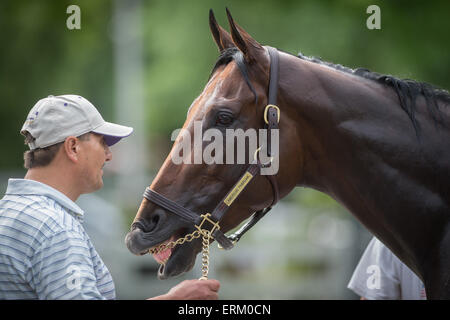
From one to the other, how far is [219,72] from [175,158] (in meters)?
0.50

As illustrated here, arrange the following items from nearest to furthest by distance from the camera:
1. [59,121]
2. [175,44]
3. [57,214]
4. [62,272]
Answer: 1. [62,272]
2. [57,214]
3. [59,121]
4. [175,44]

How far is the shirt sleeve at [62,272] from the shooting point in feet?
6.65

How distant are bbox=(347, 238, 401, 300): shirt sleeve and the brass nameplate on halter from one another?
0.98 meters

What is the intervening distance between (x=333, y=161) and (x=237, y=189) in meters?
0.47

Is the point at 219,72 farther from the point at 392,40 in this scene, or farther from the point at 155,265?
the point at 392,40

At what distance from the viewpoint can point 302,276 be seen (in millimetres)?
8867

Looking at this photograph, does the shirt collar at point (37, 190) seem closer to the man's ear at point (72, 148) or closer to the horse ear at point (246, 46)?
the man's ear at point (72, 148)

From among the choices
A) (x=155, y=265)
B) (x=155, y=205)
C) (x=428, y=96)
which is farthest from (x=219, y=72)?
(x=155, y=265)

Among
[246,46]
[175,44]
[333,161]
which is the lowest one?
[333,161]

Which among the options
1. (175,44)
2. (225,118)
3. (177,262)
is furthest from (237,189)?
(175,44)

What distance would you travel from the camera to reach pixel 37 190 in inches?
88.8

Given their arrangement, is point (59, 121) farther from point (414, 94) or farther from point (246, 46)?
point (414, 94)

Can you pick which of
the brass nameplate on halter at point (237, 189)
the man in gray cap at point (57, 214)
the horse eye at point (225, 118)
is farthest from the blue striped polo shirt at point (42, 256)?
the horse eye at point (225, 118)

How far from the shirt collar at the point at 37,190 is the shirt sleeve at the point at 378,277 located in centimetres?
169
